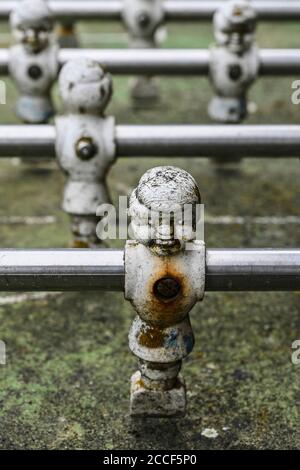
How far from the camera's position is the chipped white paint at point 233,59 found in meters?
4.46

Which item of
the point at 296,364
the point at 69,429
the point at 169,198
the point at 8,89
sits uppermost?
the point at 8,89

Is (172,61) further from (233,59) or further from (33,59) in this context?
(33,59)

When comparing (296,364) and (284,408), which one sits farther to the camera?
(296,364)

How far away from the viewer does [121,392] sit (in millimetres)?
3033

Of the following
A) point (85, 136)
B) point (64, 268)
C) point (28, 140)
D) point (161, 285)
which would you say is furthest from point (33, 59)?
point (161, 285)

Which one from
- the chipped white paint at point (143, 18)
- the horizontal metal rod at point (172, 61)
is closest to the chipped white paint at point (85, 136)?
the horizontal metal rod at point (172, 61)

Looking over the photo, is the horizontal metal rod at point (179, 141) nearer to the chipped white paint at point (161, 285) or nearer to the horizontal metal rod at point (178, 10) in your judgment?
the chipped white paint at point (161, 285)

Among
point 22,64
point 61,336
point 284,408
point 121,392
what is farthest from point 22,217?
point 284,408

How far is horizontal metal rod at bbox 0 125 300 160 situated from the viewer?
3.52 meters

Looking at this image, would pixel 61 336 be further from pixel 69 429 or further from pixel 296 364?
pixel 296 364

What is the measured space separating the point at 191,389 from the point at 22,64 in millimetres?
2328

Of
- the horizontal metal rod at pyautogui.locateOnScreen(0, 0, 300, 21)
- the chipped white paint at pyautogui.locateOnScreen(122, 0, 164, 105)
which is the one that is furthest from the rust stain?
the horizontal metal rod at pyautogui.locateOnScreen(0, 0, 300, 21)

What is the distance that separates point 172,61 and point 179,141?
1.28 m

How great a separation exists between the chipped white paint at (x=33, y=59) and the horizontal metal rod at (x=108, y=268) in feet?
6.98
